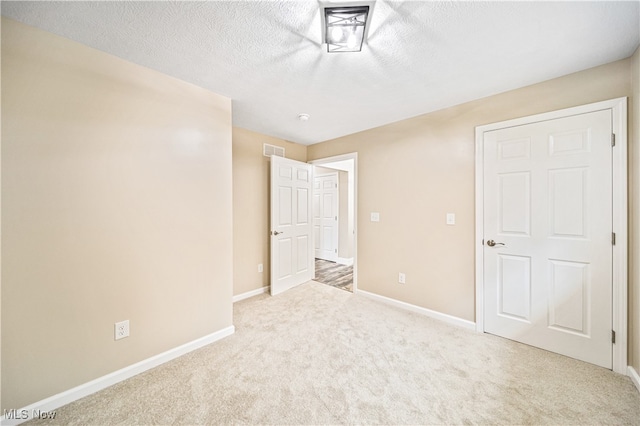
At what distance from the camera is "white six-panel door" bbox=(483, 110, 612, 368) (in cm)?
178

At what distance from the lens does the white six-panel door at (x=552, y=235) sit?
5.85 feet

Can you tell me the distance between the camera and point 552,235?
1976 millimetres

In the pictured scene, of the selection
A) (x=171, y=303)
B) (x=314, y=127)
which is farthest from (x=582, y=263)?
(x=171, y=303)

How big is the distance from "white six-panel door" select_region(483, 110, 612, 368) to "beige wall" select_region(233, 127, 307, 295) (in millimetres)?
2754

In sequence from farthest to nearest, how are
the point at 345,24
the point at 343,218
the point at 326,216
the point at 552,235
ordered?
the point at 326,216, the point at 343,218, the point at 552,235, the point at 345,24

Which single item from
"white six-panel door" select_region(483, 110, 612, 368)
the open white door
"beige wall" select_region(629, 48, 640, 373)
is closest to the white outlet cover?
"white six-panel door" select_region(483, 110, 612, 368)

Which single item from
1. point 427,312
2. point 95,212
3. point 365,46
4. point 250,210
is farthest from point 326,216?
point 95,212

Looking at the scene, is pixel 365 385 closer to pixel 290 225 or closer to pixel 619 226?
pixel 619 226

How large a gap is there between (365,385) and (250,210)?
2.48 metres

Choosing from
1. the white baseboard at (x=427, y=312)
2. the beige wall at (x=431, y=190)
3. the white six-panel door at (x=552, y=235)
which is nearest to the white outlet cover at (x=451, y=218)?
the beige wall at (x=431, y=190)

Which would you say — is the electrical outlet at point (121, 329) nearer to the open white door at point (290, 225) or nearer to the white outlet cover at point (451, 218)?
the open white door at point (290, 225)

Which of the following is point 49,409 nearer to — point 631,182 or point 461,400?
point 461,400

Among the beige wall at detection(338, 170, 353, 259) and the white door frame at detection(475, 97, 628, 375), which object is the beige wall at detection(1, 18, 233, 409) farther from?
→ the beige wall at detection(338, 170, 353, 259)

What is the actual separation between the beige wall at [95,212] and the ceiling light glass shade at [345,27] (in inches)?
51.5
